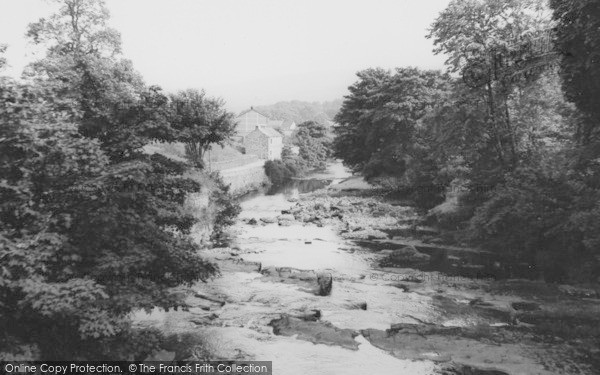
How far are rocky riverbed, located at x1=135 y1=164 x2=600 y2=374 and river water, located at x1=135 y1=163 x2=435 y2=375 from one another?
0.04 meters

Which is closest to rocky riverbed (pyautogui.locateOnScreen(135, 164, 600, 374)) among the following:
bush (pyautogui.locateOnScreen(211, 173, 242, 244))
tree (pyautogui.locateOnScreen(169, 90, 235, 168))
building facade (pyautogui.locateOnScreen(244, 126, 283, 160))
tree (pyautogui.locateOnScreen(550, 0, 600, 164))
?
bush (pyautogui.locateOnScreen(211, 173, 242, 244))

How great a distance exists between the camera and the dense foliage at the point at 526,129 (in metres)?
17.3

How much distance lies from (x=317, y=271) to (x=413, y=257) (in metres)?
5.52

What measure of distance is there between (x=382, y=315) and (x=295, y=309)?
3.17m

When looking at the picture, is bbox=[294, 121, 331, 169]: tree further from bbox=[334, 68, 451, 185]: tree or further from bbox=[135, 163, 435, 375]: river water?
bbox=[135, 163, 435, 375]: river water

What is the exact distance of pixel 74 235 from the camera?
28.6 feet

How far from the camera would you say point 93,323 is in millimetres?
7430

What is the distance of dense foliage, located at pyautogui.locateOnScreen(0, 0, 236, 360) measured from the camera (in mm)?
7441

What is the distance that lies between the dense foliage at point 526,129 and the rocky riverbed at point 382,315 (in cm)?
230

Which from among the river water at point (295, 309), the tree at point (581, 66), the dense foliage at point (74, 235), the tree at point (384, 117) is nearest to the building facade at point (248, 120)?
the tree at point (384, 117)

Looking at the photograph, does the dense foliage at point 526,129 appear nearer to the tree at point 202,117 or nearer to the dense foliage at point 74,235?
the dense foliage at point 74,235

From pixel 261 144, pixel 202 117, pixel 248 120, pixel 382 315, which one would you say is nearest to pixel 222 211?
pixel 202 117

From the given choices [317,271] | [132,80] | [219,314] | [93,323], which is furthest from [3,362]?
[132,80]

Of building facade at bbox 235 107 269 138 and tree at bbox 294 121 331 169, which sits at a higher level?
building facade at bbox 235 107 269 138
